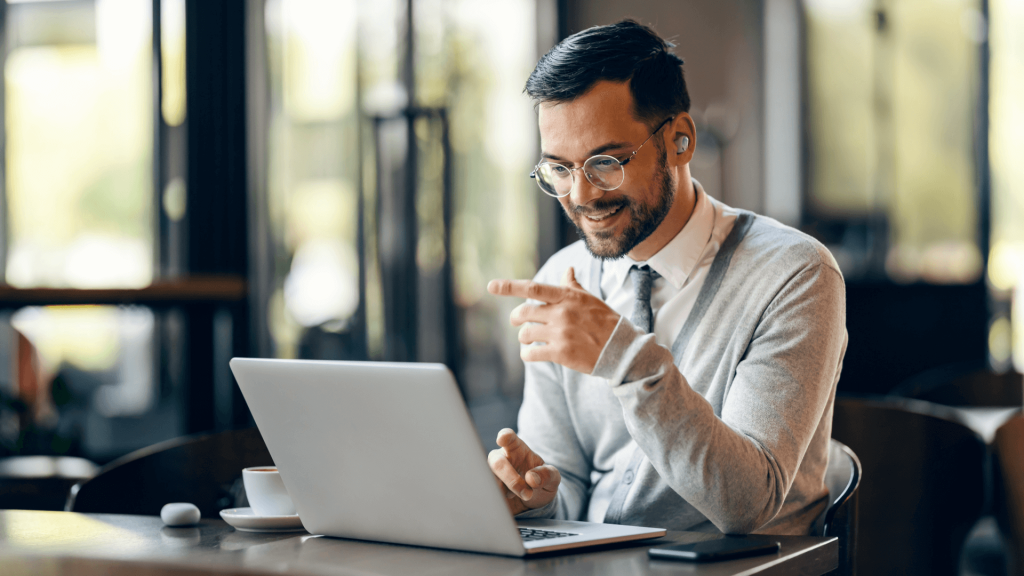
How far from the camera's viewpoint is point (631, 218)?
57.9 inches

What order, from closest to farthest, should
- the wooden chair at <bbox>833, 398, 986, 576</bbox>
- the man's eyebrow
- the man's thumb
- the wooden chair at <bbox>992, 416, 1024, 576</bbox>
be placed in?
the man's thumb → the man's eyebrow → the wooden chair at <bbox>992, 416, 1024, 576</bbox> → the wooden chair at <bbox>833, 398, 986, 576</bbox>

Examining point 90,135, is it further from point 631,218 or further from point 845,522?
point 845,522

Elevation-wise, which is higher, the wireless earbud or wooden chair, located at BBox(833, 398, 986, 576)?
the wireless earbud

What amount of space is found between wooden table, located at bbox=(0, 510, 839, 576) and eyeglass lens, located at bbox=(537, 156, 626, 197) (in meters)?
0.53

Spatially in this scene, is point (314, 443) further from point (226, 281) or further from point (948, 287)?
point (948, 287)

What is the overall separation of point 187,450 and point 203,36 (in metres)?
2.27

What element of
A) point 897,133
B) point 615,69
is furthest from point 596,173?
point 897,133

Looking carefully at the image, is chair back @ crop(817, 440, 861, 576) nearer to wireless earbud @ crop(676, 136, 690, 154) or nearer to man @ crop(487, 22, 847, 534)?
man @ crop(487, 22, 847, 534)

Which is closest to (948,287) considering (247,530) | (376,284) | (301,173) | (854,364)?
(854,364)

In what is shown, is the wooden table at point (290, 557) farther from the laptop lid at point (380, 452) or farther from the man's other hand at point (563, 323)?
the man's other hand at point (563, 323)

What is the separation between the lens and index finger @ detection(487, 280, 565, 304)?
107 cm

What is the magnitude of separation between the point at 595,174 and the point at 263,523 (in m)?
0.65

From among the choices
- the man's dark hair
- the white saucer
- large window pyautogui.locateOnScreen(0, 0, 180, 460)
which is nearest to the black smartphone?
the white saucer

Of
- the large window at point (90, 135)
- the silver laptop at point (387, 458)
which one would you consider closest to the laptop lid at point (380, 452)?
the silver laptop at point (387, 458)
